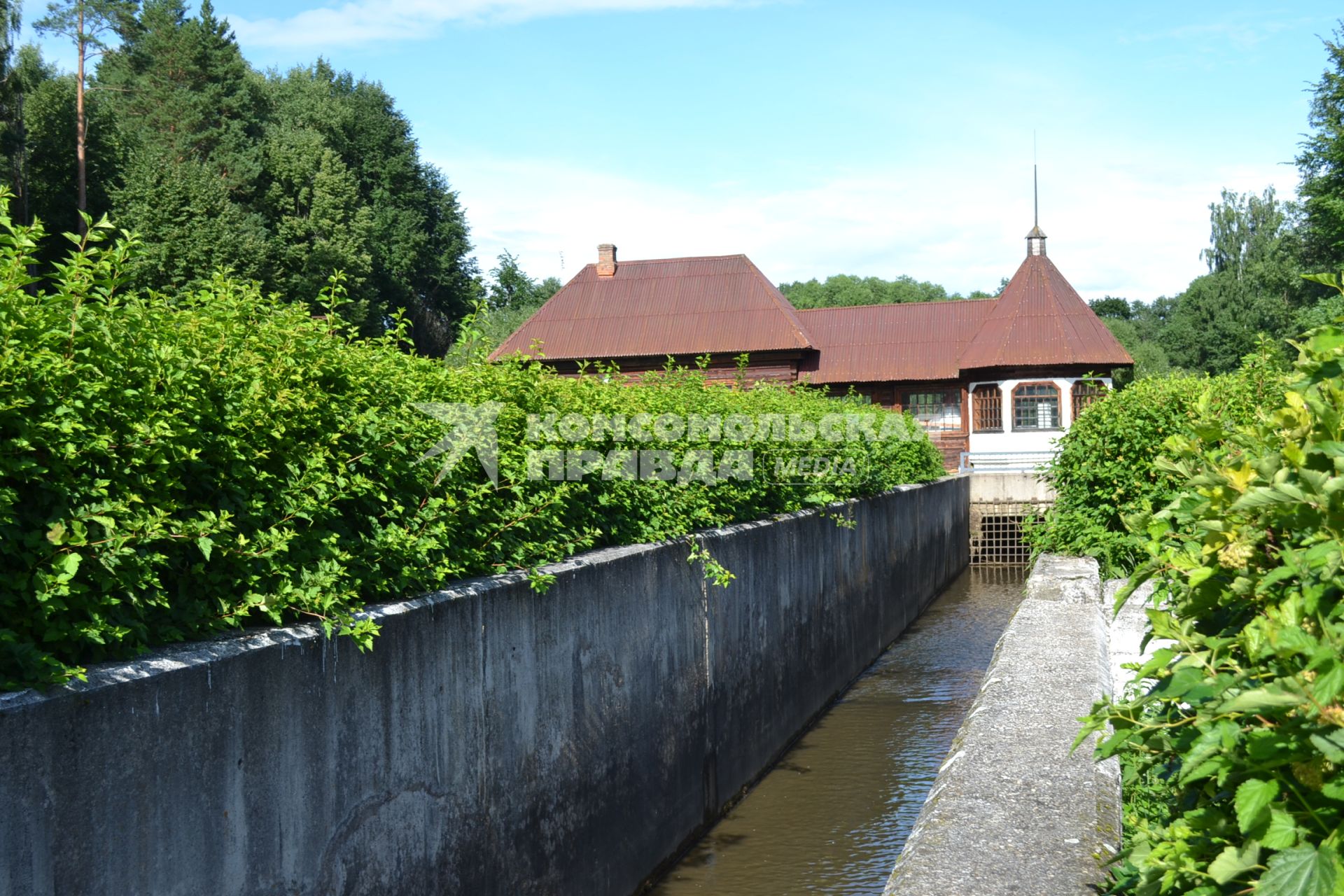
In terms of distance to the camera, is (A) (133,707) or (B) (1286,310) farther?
(B) (1286,310)

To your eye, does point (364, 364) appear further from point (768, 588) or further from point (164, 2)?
point (164, 2)

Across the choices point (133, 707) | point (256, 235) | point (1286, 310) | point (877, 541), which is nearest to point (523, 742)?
point (133, 707)

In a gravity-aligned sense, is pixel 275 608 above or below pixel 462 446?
below

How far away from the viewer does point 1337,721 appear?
5.35 ft

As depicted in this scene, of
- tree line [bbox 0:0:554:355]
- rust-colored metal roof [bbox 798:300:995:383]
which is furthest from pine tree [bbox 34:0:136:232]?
rust-colored metal roof [bbox 798:300:995:383]

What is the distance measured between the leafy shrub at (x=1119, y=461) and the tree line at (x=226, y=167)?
1982 cm

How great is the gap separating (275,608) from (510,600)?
1.69 metres

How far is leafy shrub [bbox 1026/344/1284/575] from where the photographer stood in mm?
10547

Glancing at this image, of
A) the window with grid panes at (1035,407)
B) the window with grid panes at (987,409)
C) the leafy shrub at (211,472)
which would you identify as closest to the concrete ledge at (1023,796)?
the leafy shrub at (211,472)

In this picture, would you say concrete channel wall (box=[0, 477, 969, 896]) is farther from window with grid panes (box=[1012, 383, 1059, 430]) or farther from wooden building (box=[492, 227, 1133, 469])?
window with grid panes (box=[1012, 383, 1059, 430])

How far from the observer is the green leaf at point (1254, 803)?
5.69 ft

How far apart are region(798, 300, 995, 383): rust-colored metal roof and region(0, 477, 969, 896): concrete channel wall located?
27.7 m

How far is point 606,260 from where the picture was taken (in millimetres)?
38875

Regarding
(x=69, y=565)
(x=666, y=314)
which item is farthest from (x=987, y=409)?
(x=69, y=565)
